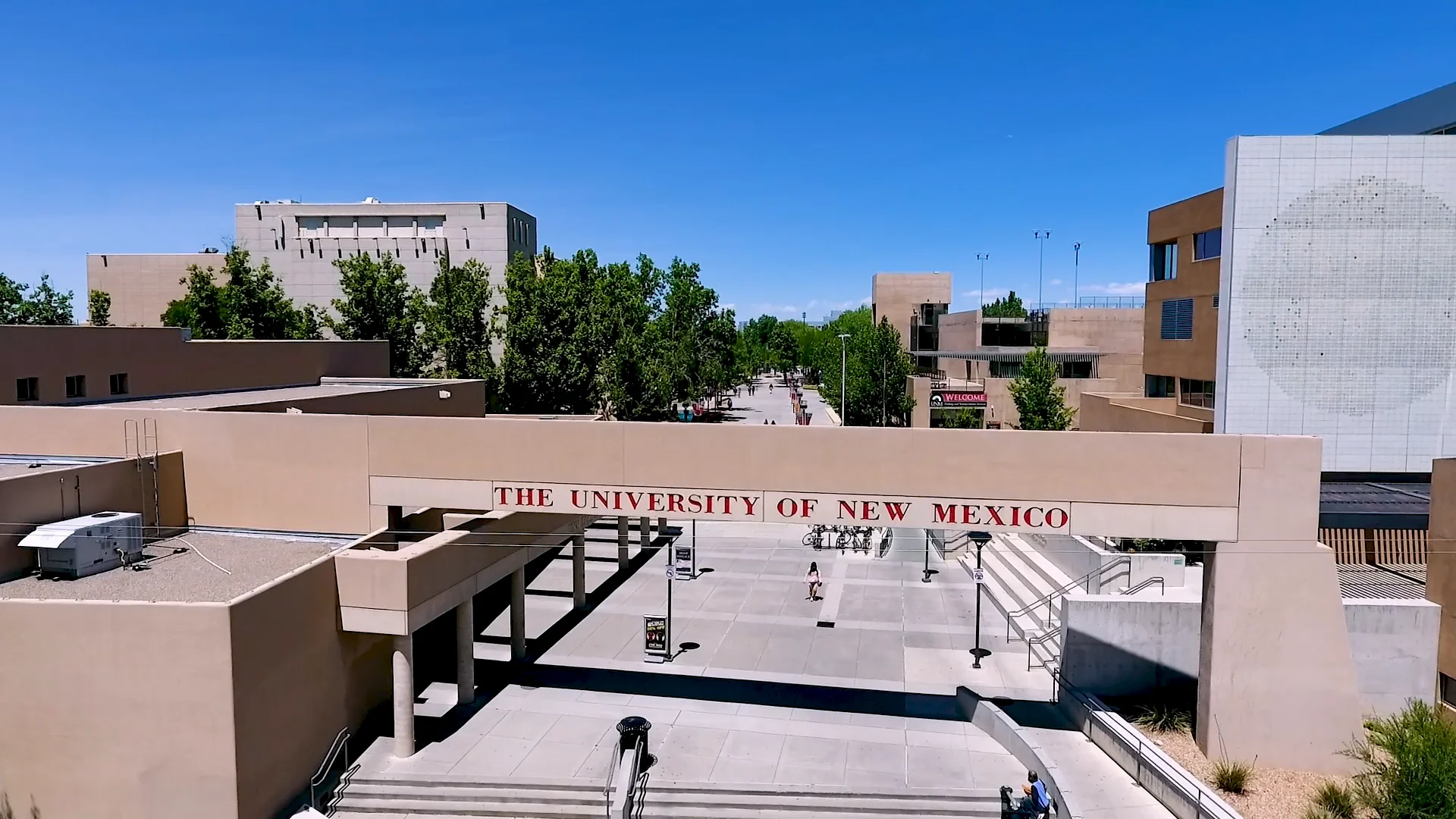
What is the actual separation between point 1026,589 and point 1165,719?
7.95 m

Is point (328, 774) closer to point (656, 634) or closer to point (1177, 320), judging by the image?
point (656, 634)

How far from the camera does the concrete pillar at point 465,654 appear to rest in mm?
19500

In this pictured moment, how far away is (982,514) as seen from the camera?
17.1 metres

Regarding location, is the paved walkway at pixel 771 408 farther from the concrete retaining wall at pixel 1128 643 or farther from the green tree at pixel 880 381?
the concrete retaining wall at pixel 1128 643

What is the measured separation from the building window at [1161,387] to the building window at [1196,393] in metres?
0.54

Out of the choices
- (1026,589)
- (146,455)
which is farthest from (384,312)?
(1026,589)

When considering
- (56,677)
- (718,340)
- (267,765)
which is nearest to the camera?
(56,677)

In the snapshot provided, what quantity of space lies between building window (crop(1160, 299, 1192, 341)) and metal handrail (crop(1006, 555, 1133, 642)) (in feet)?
39.3

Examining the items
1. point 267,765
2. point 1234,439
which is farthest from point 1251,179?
point 267,765

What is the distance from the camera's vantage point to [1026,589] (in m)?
26.5

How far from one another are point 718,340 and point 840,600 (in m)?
57.6

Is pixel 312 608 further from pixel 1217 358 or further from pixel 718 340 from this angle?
pixel 718 340

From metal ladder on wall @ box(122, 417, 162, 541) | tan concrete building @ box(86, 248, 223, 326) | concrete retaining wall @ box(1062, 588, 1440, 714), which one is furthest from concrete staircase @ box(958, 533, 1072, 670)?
tan concrete building @ box(86, 248, 223, 326)

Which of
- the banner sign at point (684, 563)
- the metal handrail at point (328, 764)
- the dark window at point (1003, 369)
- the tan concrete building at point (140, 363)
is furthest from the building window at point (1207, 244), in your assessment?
the tan concrete building at point (140, 363)
